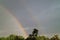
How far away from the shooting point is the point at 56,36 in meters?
97.3

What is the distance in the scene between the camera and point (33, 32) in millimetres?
98500

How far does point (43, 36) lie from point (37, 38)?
246 inches

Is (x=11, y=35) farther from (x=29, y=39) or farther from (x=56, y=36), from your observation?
(x=56, y=36)

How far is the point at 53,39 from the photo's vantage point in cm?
9881

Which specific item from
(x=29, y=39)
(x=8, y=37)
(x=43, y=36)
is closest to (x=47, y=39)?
(x=43, y=36)

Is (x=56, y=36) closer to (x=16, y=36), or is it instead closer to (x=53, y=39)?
(x=53, y=39)

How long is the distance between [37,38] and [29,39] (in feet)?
10.3

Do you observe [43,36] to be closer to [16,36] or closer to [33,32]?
[33,32]

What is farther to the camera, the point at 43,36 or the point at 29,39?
the point at 43,36

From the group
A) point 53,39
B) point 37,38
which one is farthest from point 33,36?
point 53,39

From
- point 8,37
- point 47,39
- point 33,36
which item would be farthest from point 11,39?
point 47,39

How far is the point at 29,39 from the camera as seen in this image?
9431cm

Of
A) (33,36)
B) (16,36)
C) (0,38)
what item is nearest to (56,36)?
(33,36)

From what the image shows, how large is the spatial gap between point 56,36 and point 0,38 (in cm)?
2122
